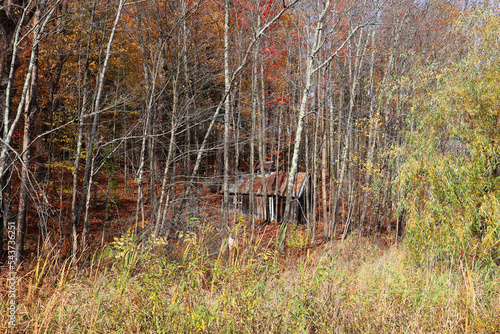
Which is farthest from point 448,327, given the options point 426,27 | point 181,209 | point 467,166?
point 426,27

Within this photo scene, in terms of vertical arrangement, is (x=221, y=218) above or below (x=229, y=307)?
below

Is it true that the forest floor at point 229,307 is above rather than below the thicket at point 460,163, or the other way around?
below

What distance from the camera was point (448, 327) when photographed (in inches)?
130

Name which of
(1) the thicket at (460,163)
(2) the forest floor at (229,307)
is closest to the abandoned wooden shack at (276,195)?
(1) the thicket at (460,163)

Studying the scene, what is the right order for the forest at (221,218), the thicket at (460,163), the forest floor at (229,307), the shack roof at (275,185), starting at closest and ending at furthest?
the forest floor at (229,307), the forest at (221,218), the thicket at (460,163), the shack roof at (275,185)

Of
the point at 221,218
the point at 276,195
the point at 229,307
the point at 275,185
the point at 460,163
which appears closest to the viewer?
the point at 229,307

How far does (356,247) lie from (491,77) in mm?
5869

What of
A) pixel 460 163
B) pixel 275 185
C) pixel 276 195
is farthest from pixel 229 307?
pixel 275 185

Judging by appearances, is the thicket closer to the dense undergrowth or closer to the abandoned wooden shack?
the dense undergrowth

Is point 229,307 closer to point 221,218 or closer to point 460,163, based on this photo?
point 460,163

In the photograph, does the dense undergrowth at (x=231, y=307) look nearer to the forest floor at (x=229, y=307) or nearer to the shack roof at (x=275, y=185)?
the forest floor at (x=229, y=307)

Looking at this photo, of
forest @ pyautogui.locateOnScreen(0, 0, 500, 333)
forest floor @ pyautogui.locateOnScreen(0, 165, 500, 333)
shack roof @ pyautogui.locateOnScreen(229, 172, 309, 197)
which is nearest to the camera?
forest floor @ pyautogui.locateOnScreen(0, 165, 500, 333)

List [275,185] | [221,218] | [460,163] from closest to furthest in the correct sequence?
[460,163] → [221,218] → [275,185]

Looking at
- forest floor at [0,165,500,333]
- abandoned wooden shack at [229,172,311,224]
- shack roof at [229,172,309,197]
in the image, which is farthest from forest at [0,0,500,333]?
shack roof at [229,172,309,197]
